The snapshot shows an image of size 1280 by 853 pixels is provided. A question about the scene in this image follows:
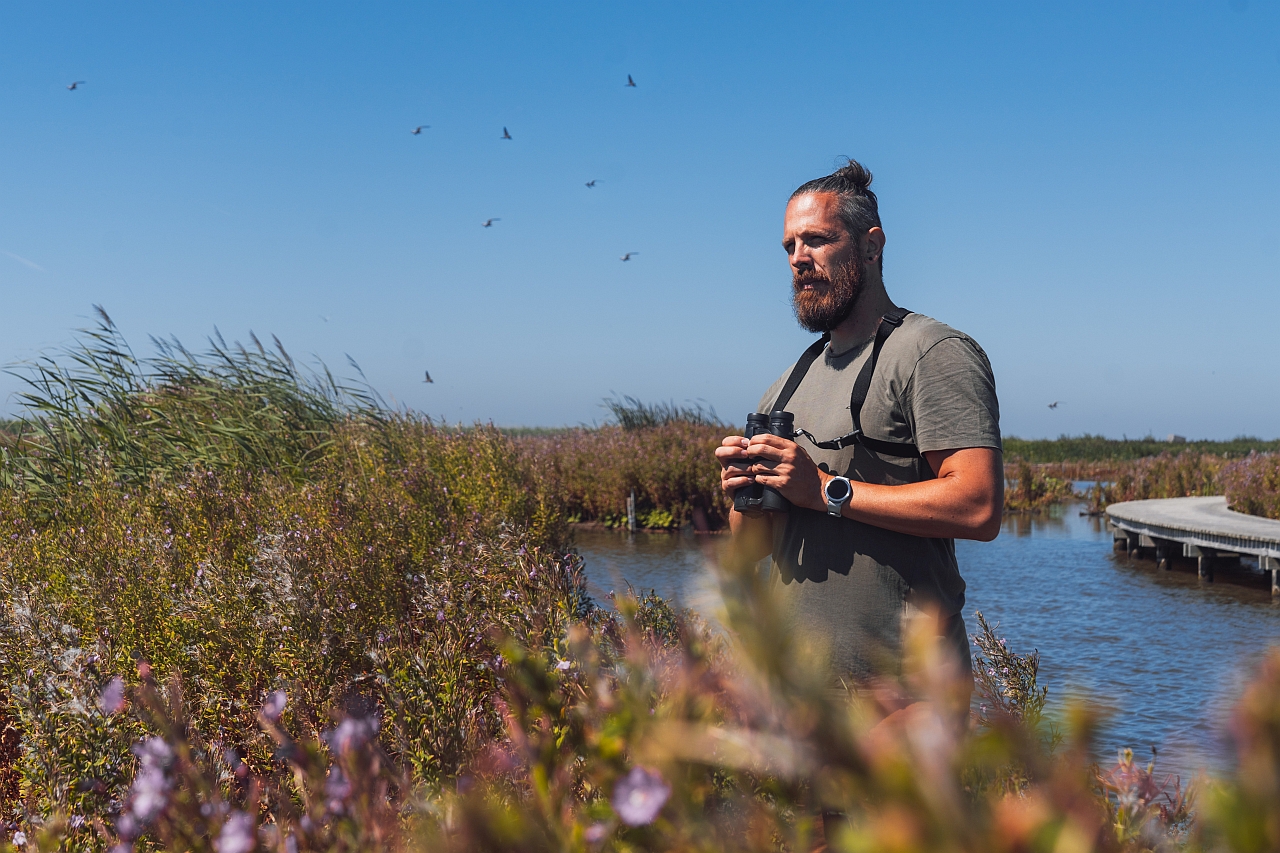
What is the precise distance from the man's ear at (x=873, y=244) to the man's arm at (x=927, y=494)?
2.22ft

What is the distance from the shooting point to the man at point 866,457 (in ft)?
7.88

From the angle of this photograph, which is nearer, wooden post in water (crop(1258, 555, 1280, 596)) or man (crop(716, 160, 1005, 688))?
man (crop(716, 160, 1005, 688))

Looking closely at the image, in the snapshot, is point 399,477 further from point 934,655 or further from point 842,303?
point 934,655

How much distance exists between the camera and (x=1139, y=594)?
13781 millimetres

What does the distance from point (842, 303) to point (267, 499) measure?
6.50 meters

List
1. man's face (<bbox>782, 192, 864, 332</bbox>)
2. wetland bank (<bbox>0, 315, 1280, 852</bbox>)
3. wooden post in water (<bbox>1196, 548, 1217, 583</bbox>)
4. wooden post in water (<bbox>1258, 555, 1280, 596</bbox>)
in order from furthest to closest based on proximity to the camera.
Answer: wooden post in water (<bbox>1196, 548, 1217, 583</bbox>), wooden post in water (<bbox>1258, 555, 1280, 596</bbox>), man's face (<bbox>782, 192, 864, 332</bbox>), wetland bank (<bbox>0, 315, 1280, 852</bbox>)

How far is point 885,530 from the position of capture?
2.54m

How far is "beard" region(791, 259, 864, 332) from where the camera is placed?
2.76 m

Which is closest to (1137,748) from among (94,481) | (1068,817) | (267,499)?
(267,499)

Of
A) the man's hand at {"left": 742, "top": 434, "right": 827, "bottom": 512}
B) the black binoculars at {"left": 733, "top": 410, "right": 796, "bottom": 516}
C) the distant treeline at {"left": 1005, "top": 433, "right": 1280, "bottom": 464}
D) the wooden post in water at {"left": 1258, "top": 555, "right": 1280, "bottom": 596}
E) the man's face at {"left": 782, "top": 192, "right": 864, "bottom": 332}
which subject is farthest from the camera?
the distant treeline at {"left": 1005, "top": 433, "right": 1280, "bottom": 464}

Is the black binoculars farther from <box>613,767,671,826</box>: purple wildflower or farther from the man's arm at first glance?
<box>613,767,671,826</box>: purple wildflower

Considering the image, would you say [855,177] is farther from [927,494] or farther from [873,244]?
[927,494]

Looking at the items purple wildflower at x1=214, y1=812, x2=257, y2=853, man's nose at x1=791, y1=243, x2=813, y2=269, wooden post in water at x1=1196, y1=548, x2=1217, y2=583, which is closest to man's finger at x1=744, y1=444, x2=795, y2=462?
man's nose at x1=791, y1=243, x2=813, y2=269

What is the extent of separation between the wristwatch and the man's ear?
0.76 m
